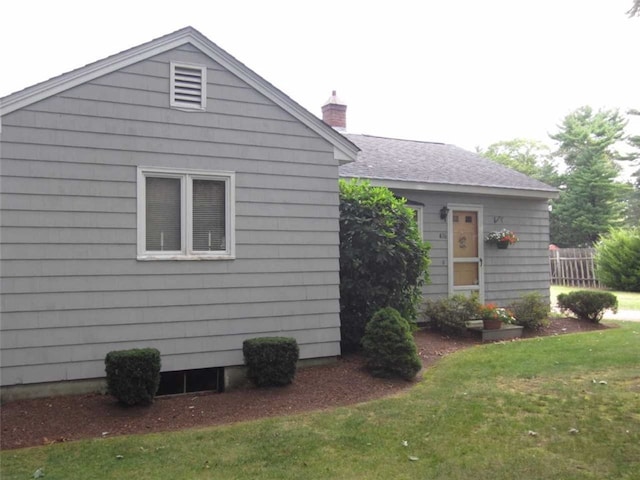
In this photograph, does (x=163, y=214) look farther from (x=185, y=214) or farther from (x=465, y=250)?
(x=465, y=250)

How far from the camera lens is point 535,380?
22.4 feet

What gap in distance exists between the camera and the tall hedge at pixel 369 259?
26.5 ft

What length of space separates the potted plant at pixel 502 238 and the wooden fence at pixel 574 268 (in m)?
13.3

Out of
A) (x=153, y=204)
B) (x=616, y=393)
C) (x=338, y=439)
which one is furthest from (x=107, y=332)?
(x=616, y=393)

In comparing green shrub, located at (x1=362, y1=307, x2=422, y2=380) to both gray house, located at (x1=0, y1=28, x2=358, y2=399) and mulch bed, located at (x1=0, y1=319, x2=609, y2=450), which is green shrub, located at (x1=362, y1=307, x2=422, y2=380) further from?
gray house, located at (x1=0, y1=28, x2=358, y2=399)

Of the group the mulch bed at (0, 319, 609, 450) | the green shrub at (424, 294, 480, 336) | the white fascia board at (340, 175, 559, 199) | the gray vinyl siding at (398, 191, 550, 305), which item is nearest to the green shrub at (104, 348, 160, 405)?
the mulch bed at (0, 319, 609, 450)

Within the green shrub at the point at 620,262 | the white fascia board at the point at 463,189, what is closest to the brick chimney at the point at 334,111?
the white fascia board at the point at 463,189

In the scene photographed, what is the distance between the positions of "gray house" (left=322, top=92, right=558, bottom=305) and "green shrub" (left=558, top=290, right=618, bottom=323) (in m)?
0.99

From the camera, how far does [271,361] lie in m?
6.45

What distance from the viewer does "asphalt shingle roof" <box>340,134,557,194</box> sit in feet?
36.0

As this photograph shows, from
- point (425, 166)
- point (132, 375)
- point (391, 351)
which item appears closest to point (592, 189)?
point (425, 166)

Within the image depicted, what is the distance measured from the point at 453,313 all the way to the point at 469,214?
2682mm

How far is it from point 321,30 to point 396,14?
1573mm

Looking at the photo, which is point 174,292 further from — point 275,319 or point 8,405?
point 8,405
